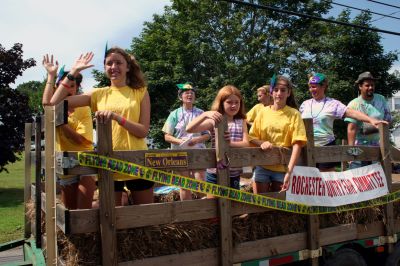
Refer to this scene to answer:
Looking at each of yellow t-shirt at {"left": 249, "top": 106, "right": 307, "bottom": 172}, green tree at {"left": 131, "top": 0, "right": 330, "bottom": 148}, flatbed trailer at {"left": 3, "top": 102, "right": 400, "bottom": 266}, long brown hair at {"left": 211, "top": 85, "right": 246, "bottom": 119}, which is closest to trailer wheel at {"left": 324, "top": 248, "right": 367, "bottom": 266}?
flatbed trailer at {"left": 3, "top": 102, "right": 400, "bottom": 266}

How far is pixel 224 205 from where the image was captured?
10.5 feet

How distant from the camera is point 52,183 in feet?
9.32

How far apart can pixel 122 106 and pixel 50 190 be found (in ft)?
2.67

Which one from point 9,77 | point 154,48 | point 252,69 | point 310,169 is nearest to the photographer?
point 310,169

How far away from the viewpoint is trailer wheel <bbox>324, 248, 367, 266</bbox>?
12.8 ft

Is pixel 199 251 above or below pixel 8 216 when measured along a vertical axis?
above

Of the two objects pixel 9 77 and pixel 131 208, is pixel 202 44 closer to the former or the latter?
pixel 9 77

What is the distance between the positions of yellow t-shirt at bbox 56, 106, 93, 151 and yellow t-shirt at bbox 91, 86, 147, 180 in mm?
540

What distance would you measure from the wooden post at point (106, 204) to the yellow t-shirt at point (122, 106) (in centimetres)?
28

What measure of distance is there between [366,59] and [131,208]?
1760cm

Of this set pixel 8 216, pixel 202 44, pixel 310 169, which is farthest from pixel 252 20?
pixel 310 169

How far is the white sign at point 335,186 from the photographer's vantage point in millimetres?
3766

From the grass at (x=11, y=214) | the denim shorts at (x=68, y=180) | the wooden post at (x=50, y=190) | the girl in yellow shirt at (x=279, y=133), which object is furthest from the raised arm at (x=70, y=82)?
the grass at (x=11, y=214)

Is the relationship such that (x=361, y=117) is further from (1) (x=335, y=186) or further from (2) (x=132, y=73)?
(2) (x=132, y=73)
